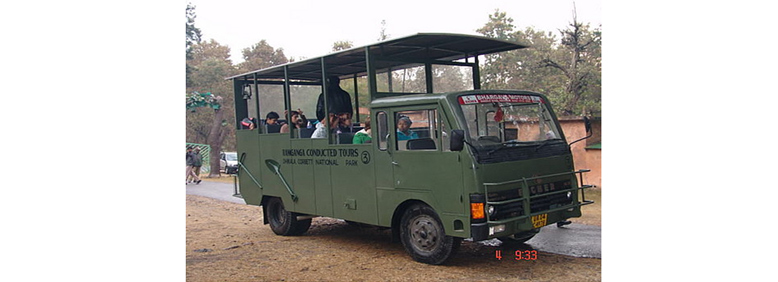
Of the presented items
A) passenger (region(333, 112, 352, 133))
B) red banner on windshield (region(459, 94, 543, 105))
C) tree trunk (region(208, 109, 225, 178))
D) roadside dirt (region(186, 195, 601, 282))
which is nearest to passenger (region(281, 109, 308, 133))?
passenger (region(333, 112, 352, 133))

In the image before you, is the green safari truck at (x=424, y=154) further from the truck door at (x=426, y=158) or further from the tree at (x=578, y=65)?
the tree at (x=578, y=65)

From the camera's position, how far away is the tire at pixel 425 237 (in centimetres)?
699

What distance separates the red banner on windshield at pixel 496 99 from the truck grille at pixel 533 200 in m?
1.12

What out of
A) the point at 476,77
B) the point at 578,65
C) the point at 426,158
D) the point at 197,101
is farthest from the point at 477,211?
the point at 197,101

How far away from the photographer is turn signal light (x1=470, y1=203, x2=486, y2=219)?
6.46 meters

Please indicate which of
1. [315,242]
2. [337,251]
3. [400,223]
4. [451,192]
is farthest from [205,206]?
[451,192]

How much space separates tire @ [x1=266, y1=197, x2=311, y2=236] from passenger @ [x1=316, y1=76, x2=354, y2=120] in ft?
5.60

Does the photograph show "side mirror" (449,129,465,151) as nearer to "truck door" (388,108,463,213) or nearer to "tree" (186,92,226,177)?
A: "truck door" (388,108,463,213)

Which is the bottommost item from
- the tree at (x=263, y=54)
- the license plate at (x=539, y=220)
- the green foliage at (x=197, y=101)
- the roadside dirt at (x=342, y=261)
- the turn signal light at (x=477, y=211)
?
the roadside dirt at (x=342, y=261)

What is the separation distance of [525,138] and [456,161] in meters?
1.10

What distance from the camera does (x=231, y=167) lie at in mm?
25859

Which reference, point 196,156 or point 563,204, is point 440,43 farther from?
point 196,156

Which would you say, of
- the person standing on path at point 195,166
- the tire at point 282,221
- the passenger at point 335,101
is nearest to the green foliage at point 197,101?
the person standing on path at point 195,166

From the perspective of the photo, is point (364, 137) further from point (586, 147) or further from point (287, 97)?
point (586, 147)
